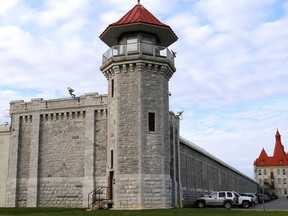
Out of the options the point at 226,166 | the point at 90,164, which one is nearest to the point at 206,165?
the point at 226,166

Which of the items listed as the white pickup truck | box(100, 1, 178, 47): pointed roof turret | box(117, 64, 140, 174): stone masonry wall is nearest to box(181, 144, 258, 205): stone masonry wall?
the white pickup truck

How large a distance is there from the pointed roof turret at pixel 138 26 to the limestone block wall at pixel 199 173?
11398mm

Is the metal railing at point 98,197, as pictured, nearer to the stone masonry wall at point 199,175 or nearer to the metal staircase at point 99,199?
the metal staircase at point 99,199

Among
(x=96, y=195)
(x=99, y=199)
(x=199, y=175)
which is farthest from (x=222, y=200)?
(x=199, y=175)

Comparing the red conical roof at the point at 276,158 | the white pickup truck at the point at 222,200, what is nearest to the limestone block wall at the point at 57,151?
the white pickup truck at the point at 222,200

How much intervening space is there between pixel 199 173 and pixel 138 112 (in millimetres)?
19967

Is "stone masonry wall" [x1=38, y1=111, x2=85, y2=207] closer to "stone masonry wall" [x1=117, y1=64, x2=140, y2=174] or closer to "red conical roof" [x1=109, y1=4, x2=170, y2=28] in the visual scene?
"stone masonry wall" [x1=117, y1=64, x2=140, y2=174]

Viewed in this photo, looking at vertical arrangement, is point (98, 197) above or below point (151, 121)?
below

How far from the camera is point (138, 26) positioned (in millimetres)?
26875

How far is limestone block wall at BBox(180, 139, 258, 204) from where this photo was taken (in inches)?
1485

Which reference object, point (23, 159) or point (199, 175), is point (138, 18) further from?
point (199, 175)

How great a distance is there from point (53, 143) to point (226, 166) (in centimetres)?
3709

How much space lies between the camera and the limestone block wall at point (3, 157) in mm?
31031

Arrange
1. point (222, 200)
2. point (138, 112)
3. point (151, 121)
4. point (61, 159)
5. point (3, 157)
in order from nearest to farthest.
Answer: point (138, 112) < point (151, 121) < point (61, 159) < point (3, 157) < point (222, 200)
